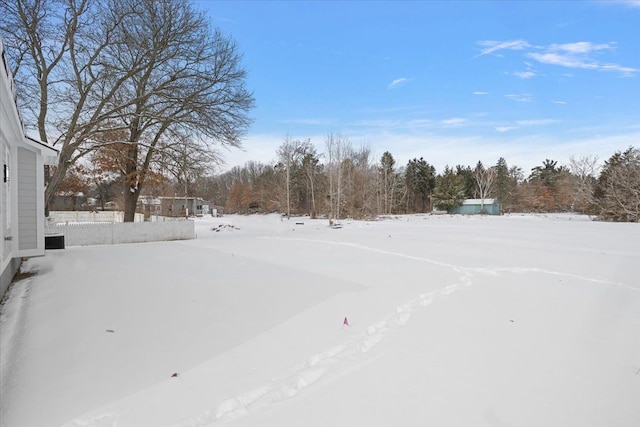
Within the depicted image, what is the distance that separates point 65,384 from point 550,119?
104 ft

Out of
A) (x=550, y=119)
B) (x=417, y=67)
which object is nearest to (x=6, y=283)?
(x=417, y=67)

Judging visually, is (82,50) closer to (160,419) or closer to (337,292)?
(337,292)

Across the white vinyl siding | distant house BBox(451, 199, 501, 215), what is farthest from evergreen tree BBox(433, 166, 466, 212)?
the white vinyl siding

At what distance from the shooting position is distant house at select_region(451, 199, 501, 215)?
46.2 meters

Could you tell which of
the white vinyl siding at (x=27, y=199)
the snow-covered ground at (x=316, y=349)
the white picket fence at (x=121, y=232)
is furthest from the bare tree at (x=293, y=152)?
the snow-covered ground at (x=316, y=349)

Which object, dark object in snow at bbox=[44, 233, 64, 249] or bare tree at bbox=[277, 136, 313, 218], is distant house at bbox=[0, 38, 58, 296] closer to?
dark object in snow at bbox=[44, 233, 64, 249]

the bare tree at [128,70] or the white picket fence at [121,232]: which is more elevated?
the bare tree at [128,70]

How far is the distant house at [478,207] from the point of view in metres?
46.2

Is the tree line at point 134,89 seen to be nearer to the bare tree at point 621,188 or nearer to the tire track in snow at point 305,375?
the tire track in snow at point 305,375

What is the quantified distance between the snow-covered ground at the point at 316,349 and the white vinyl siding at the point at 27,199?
5.40 ft

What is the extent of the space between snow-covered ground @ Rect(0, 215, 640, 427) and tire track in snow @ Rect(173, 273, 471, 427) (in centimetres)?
2

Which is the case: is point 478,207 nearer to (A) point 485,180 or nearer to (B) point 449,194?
(B) point 449,194

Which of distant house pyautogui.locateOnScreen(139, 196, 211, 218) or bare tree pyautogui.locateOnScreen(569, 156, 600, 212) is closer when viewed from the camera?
distant house pyautogui.locateOnScreen(139, 196, 211, 218)

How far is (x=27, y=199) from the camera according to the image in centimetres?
919
